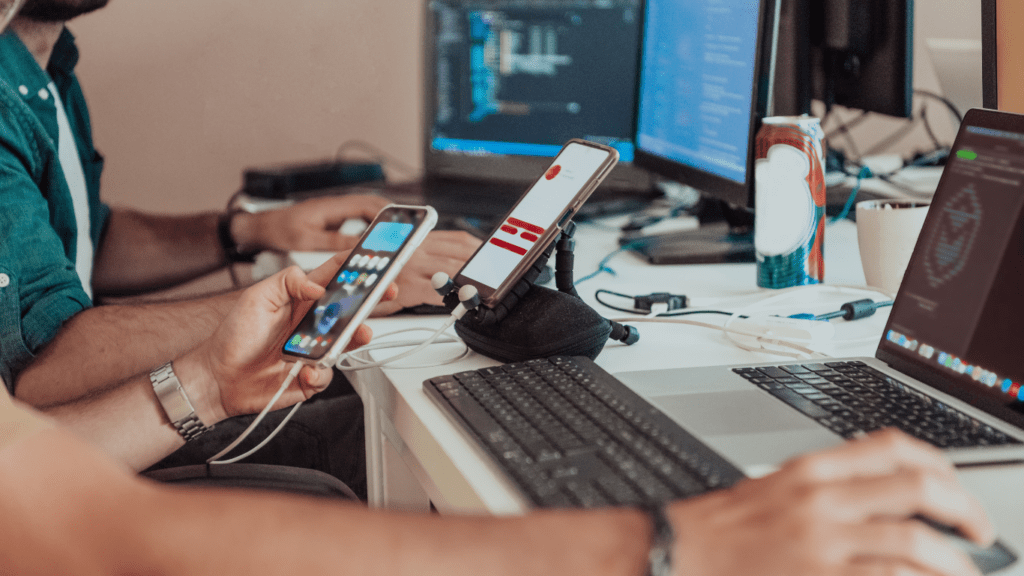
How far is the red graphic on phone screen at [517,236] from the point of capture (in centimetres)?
89

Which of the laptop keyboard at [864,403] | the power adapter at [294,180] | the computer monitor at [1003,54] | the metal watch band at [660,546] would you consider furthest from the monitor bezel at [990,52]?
the power adapter at [294,180]

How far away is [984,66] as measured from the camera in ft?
3.43

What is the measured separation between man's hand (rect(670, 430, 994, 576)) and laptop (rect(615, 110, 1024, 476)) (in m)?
0.12

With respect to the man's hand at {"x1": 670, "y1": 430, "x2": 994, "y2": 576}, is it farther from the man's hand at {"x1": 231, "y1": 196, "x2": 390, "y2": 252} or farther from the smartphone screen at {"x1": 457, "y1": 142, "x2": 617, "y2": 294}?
the man's hand at {"x1": 231, "y1": 196, "x2": 390, "y2": 252}

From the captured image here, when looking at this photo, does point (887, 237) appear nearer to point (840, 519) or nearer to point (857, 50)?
point (857, 50)

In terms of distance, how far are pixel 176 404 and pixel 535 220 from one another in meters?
0.42

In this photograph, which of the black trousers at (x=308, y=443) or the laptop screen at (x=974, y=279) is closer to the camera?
the laptop screen at (x=974, y=279)

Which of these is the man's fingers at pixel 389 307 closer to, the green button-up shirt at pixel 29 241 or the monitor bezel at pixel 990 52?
the green button-up shirt at pixel 29 241

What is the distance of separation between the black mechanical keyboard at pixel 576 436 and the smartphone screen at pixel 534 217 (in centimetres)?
14

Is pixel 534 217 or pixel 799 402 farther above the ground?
pixel 534 217

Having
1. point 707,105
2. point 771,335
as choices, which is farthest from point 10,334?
point 707,105

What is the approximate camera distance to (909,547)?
0.43 meters

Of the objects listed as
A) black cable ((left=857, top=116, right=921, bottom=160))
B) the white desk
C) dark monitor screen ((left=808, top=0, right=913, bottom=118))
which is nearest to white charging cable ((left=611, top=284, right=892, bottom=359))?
the white desk

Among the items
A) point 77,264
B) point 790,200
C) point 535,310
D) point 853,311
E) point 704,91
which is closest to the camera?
point 535,310
